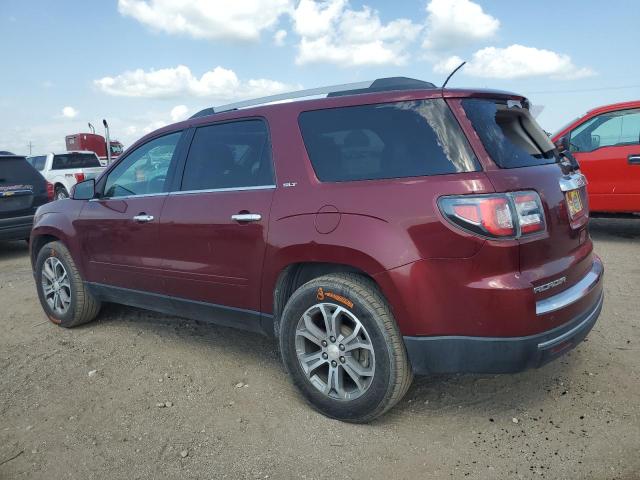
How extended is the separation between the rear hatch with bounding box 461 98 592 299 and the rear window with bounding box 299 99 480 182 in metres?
Answer: 0.15

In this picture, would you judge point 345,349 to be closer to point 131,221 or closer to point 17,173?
point 131,221

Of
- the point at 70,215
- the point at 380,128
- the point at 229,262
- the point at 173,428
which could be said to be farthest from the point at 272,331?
the point at 70,215

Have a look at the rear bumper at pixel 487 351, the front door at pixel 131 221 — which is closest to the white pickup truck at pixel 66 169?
the front door at pixel 131 221

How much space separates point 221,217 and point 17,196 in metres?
6.41

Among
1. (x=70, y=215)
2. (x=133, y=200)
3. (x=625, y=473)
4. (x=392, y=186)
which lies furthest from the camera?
(x=70, y=215)

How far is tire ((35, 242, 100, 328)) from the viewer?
4.45 metres

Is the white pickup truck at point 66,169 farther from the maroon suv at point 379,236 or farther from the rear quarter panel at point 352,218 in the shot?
the rear quarter panel at point 352,218

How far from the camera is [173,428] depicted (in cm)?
288

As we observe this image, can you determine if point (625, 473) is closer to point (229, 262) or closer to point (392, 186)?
point (392, 186)

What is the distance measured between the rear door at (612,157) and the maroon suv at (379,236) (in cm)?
446

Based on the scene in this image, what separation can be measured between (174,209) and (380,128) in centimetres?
157

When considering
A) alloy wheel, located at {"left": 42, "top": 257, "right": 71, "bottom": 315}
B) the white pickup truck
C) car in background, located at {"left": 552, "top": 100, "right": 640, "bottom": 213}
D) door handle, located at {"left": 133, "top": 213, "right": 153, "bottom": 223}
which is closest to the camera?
door handle, located at {"left": 133, "top": 213, "right": 153, "bottom": 223}

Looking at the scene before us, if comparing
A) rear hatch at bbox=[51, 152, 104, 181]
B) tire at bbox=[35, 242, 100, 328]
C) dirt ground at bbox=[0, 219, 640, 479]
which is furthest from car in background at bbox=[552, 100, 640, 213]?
rear hatch at bbox=[51, 152, 104, 181]

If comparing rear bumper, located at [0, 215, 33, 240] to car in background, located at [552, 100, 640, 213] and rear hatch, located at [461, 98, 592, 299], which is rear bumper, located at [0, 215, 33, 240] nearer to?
rear hatch, located at [461, 98, 592, 299]
